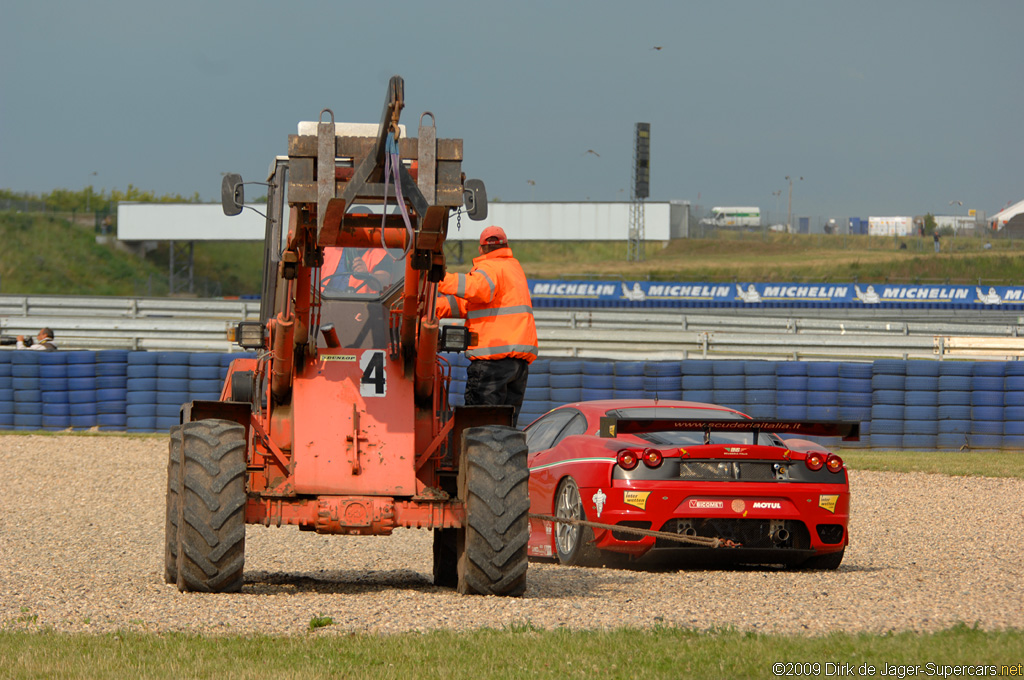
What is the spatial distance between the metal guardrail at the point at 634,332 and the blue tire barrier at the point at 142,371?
581 centimetres

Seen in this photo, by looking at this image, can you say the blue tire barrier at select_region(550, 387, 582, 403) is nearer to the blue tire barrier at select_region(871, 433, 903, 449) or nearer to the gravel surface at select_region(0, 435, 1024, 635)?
the blue tire barrier at select_region(871, 433, 903, 449)

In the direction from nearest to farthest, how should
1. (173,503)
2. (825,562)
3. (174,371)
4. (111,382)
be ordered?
1. (173,503)
2. (825,562)
3. (174,371)
4. (111,382)

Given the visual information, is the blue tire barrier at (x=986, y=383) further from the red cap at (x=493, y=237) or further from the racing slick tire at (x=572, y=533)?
the red cap at (x=493, y=237)

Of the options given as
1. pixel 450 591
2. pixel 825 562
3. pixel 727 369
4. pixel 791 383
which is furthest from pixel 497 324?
pixel 791 383

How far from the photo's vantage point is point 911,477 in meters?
17.0

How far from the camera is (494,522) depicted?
7.29 metres

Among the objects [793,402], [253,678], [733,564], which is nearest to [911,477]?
[793,402]

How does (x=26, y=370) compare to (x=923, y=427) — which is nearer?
(x=923, y=427)

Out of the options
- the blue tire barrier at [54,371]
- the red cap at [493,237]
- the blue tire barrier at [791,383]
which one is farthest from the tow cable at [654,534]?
the blue tire barrier at [54,371]

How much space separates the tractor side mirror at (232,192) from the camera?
7461mm

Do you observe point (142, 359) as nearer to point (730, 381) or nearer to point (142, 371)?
point (142, 371)

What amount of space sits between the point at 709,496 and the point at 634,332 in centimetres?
2047

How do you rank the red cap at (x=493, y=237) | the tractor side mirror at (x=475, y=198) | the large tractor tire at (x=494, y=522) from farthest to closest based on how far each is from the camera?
the red cap at (x=493, y=237), the large tractor tire at (x=494, y=522), the tractor side mirror at (x=475, y=198)

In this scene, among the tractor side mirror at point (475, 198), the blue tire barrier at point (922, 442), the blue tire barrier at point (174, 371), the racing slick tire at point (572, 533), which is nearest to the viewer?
the tractor side mirror at point (475, 198)
